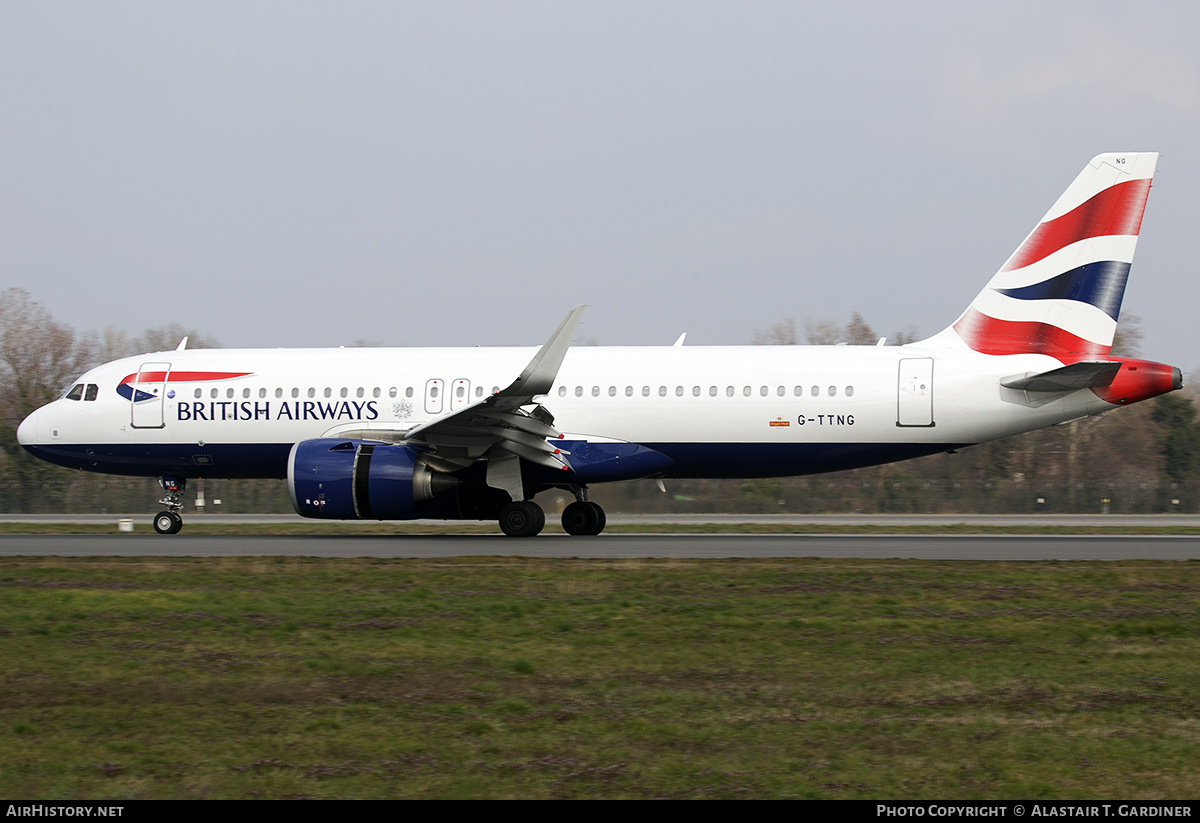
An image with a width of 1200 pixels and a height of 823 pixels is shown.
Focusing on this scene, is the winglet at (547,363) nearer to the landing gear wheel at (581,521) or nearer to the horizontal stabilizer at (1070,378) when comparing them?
the landing gear wheel at (581,521)

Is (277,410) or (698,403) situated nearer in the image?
(698,403)

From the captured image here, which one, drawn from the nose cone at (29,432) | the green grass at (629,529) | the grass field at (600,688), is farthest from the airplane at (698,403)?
the grass field at (600,688)

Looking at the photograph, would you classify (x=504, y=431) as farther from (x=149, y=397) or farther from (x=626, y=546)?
(x=149, y=397)

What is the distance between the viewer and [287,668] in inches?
301


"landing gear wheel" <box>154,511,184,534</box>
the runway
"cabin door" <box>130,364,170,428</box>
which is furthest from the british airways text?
the runway

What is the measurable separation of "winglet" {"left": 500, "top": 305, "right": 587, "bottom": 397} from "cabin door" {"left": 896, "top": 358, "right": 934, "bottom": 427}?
5937mm

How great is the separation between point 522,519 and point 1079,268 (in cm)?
1064

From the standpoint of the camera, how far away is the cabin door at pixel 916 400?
19375mm

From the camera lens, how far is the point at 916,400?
19.4 metres

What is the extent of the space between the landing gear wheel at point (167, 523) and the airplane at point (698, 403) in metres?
1.75

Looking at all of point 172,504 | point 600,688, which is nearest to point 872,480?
point 172,504

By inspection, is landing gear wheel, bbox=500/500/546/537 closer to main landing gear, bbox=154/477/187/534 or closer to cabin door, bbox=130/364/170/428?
main landing gear, bbox=154/477/187/534

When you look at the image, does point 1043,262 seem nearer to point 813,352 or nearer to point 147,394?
point 813,352
